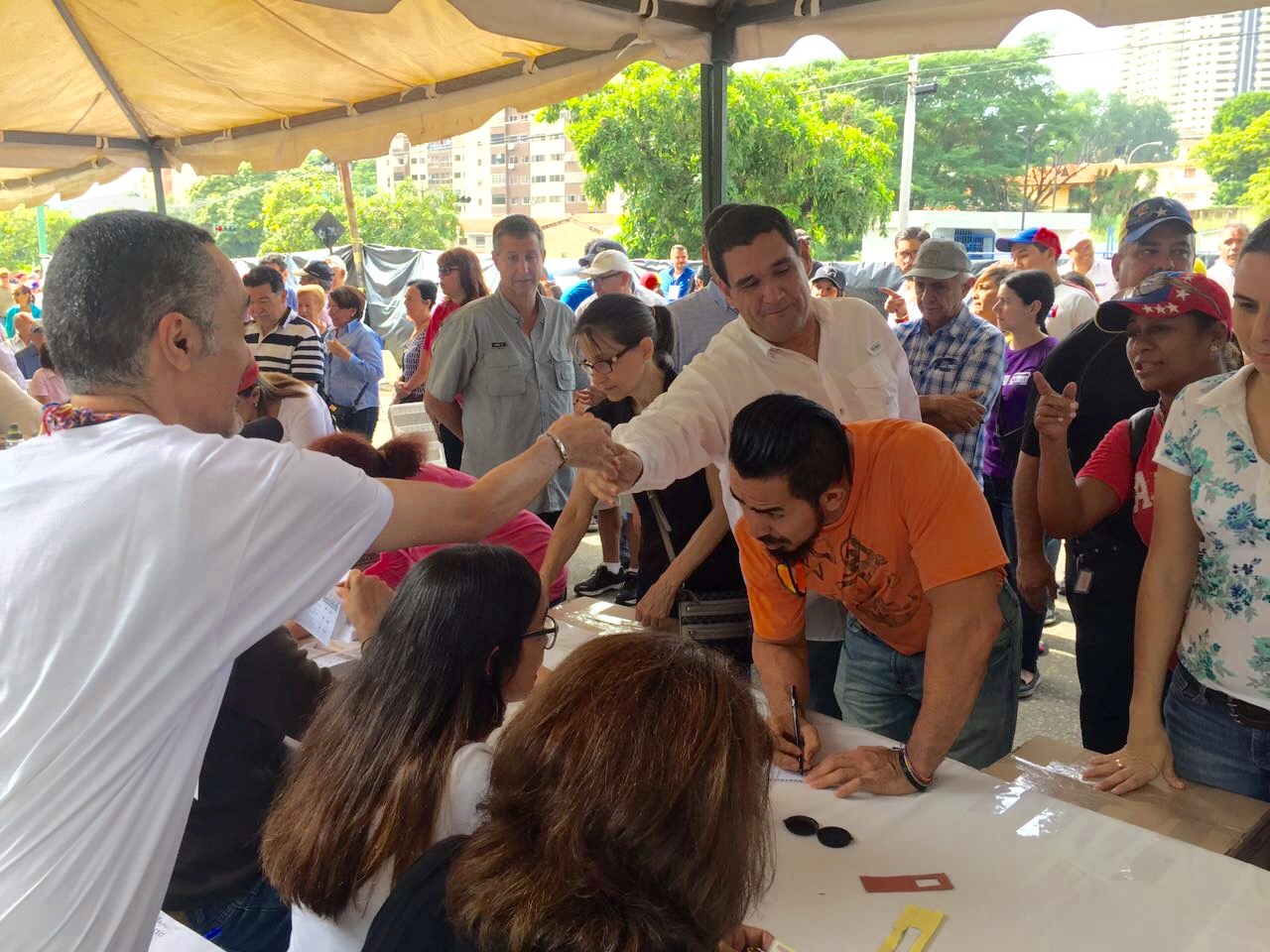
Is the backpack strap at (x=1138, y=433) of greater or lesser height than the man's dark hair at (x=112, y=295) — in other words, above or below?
below

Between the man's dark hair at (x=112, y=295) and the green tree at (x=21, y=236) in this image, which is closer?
the man's dark hair at (x=112, y=295)

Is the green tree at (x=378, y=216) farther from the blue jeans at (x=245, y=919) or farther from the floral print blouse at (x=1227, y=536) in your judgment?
the floral print blouse at (x=1227, y=536)

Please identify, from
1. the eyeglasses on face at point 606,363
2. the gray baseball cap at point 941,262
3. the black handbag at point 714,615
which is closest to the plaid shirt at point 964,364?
the gray baseball cap at point 941,262

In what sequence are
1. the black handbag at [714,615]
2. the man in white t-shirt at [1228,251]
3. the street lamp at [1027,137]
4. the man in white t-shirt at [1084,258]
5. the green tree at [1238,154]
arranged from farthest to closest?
the street lamp at [1027,137] < the green tree at [1238,154] < the man in white t-shirt at [1084,258] < the man in white t-shirt at [1228,251] < the black handbag at [714,615]

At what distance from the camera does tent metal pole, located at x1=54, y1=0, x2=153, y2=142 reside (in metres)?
4.27

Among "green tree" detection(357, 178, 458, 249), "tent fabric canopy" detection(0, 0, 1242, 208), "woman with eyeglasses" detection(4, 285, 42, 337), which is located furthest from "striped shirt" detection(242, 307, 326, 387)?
"green tree" detection(357, 178, 458, 249)

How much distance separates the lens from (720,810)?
95cm

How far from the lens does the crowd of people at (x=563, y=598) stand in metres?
0.98

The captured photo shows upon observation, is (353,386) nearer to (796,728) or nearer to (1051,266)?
(1051,266)

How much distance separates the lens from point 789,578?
195cm

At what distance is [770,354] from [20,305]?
11350 millimetres

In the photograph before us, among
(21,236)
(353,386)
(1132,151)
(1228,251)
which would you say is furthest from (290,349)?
(1132,151)

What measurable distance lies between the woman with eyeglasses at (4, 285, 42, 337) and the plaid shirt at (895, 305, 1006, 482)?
33.2 ft

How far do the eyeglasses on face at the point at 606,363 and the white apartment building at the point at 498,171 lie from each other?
76.7m
